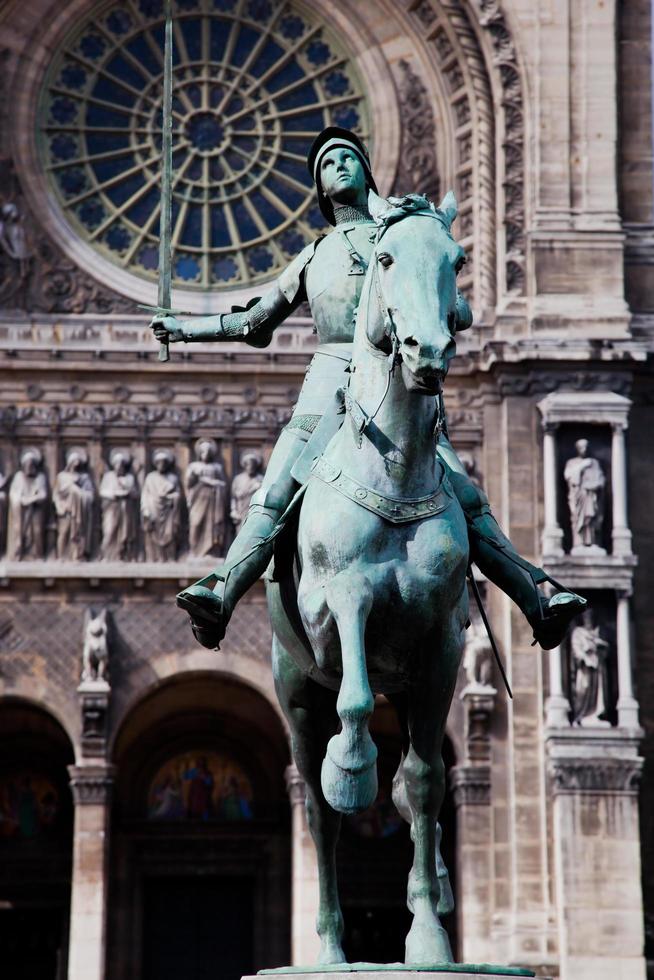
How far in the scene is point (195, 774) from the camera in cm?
2842

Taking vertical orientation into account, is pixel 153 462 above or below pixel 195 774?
above

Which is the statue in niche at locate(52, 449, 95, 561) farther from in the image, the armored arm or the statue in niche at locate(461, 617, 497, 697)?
the armored arm

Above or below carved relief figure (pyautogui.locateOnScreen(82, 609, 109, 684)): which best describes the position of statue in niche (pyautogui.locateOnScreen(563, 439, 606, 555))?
above

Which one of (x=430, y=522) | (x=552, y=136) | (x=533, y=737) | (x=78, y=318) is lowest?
(x=430, y=522)

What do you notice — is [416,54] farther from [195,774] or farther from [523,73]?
[195,774]

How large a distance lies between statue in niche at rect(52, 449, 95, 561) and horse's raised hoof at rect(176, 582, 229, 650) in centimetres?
1642

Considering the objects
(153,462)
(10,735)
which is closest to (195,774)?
(10,735)

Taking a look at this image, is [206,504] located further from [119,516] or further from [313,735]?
[313,735]

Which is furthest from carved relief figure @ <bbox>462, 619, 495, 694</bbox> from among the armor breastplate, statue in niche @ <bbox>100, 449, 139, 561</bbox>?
the armor breastplate

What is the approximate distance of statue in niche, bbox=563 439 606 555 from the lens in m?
25.0

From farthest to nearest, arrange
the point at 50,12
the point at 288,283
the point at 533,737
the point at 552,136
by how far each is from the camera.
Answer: the point at 50,12 < the point at 552,136 < the point at 533,737 < the point at 288,283

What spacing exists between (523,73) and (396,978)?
2011 centimetres

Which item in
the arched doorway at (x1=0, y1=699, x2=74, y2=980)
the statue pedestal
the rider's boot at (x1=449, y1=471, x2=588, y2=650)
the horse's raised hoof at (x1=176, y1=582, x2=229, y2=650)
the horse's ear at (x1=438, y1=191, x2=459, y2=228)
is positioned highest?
the arched doorway at (x1=0, y1=699, x2=74, y2=980)

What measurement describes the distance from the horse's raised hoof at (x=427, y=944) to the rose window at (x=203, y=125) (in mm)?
19694
